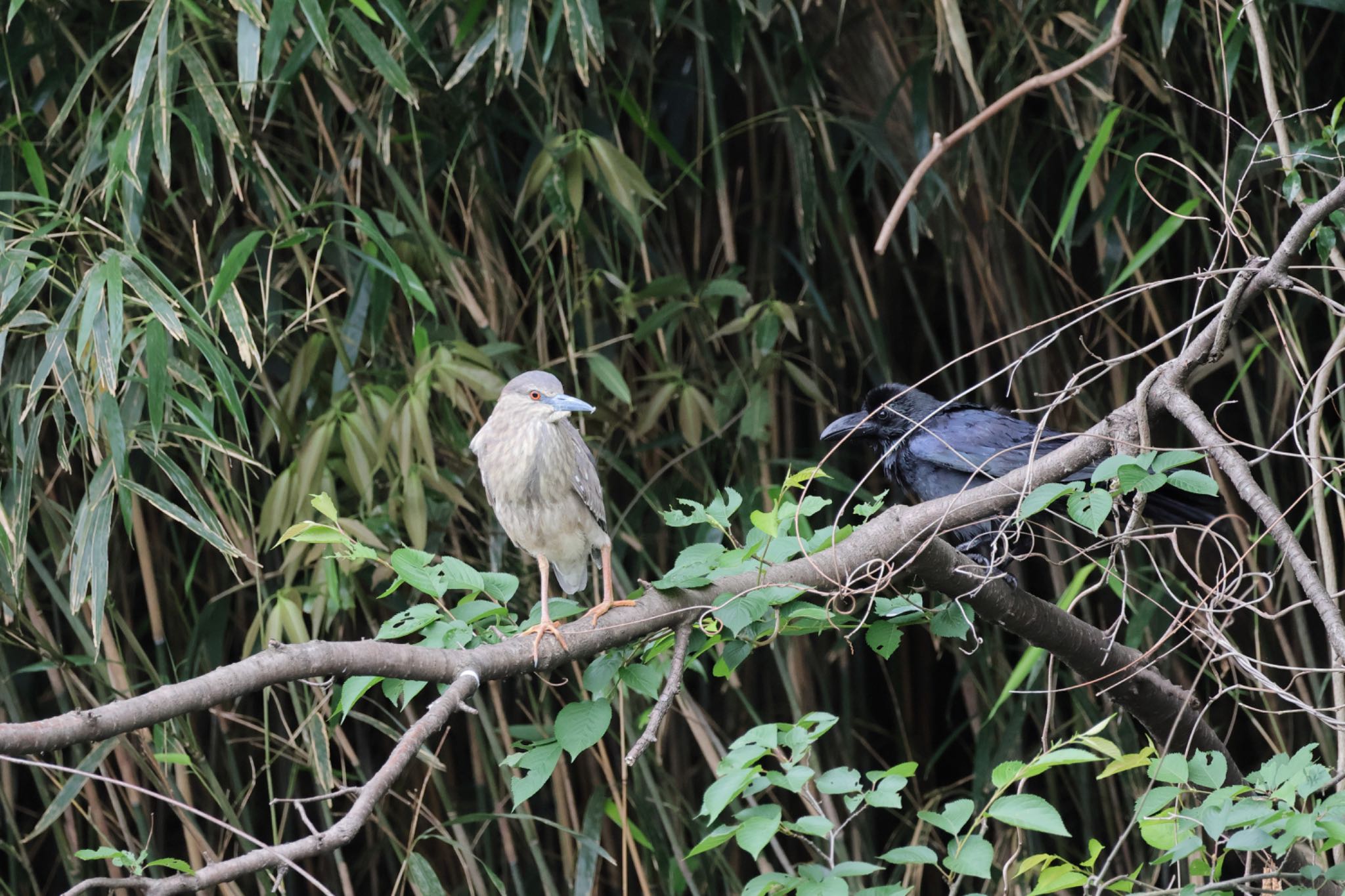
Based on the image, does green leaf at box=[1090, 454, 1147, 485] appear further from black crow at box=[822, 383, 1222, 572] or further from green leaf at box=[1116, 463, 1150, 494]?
black crow at box=[822, 383, 1222, 572]

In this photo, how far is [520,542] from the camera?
2572mm

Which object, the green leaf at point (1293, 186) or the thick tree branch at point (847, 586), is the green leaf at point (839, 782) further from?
the green leaf at point (1293, 186)

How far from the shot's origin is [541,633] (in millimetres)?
1879

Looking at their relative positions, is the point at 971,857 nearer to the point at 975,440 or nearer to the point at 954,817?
the point at 954,817

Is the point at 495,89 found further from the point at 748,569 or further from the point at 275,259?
the point at 748,569

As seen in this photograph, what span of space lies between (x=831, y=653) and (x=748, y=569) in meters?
1.57

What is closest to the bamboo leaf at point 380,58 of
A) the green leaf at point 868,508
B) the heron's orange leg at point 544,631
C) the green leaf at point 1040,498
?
the heron's orange leg at point 544,631

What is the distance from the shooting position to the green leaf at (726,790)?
159 centimetres

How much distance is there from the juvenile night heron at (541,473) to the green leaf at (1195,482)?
1.06 metres

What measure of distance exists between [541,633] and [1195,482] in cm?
91

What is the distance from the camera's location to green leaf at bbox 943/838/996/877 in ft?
5.44

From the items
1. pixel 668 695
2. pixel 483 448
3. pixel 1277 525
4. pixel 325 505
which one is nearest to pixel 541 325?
pixel 483 448

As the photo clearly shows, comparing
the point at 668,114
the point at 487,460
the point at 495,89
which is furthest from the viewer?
the point at 668,114

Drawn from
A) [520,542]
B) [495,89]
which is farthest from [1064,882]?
[495,89]
